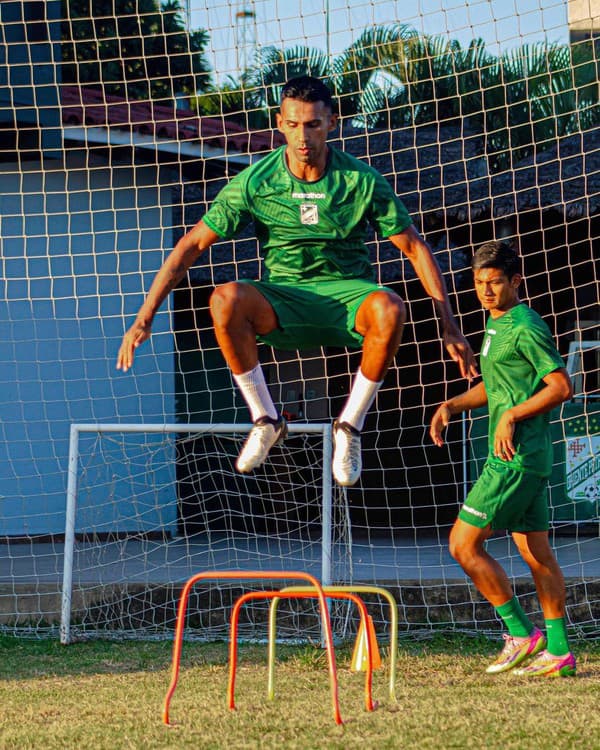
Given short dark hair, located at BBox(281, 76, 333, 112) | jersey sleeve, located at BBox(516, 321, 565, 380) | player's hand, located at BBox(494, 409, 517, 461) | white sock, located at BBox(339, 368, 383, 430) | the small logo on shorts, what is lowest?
the small logo on shorts

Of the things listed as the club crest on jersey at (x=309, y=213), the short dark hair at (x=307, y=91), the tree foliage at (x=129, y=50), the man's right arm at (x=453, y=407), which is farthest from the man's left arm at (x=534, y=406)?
Result: the tree foliage at (x=129, y=50)

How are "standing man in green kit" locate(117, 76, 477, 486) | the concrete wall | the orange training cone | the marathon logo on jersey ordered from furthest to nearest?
the concrete wall
the marathon logo on jersey
the orange training cone
"standing man in green kit" locate(117, 76, 477, 486)

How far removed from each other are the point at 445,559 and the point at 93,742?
18.1 feet

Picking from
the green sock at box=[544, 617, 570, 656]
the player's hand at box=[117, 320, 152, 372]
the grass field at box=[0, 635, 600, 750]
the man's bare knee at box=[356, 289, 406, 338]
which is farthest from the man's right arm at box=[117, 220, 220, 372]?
the green sock at box=[544, 617, 570, 656]

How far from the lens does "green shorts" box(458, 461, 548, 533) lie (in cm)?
646

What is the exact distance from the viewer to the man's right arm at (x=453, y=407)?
652cm

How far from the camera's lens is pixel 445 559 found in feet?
33.9

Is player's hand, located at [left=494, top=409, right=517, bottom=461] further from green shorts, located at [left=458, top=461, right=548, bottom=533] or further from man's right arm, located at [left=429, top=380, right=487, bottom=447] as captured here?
man's right arm, located at [left=429, top=380, right=487, bottom=447]

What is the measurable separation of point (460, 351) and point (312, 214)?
2.81 ft

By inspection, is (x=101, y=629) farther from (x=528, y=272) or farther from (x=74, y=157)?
(x=528, y=272)

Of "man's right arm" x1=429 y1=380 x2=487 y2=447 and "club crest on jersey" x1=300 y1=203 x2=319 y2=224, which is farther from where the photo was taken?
"man's right arm" x1=429 y1=380 x2=487 y2=447

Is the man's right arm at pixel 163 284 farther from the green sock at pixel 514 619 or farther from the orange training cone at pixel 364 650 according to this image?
the green sock at pixel 514 619

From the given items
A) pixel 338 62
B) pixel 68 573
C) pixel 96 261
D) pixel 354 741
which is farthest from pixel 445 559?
pixel 338 62

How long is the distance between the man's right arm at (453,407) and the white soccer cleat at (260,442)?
1405 mm
